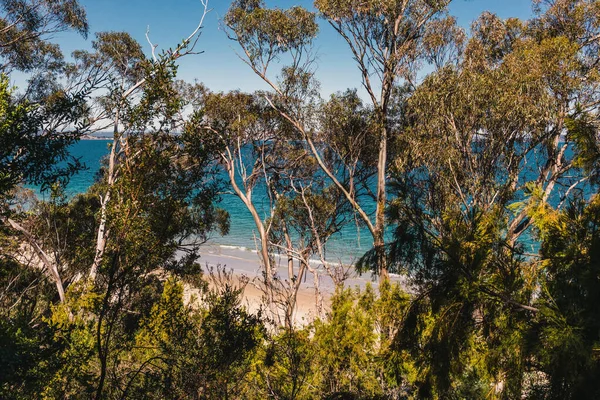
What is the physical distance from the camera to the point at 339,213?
47.9 ft

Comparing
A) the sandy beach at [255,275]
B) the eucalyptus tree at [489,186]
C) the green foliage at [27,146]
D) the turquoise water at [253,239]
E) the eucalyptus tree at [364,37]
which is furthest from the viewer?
the turquoise water at [253,239]

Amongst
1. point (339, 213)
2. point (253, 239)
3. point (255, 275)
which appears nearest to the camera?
point (339, 213)

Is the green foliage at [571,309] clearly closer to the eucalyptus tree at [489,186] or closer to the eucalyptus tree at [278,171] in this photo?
the eucalyptus tree at [489,186]

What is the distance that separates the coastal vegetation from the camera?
3881 millimetres

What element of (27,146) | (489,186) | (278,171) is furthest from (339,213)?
(27,146)

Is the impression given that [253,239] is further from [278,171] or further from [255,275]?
[278,171]

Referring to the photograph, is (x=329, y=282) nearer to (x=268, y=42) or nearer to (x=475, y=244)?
(x=268, y=42)

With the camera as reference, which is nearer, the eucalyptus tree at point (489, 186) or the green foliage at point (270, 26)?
the eucalyptus tree at point (489, 186)

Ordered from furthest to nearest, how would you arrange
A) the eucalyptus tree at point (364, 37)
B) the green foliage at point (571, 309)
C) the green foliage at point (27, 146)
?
the eucalyptus tree at point (364, 37) < the green foliage at point (27, 146) < the green foliage at point (571, 309)

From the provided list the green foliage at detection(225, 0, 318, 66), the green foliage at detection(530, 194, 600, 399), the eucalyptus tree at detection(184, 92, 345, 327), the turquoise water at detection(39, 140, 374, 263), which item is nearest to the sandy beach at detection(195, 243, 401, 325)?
the turquoise water at detection(39, 140, 374, 263)

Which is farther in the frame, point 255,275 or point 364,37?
point 255,275

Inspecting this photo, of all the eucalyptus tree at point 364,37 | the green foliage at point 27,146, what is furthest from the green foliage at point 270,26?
the green foliage at point 27,146

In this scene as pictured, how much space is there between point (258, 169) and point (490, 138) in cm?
779

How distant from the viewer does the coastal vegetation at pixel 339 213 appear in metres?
3.88
